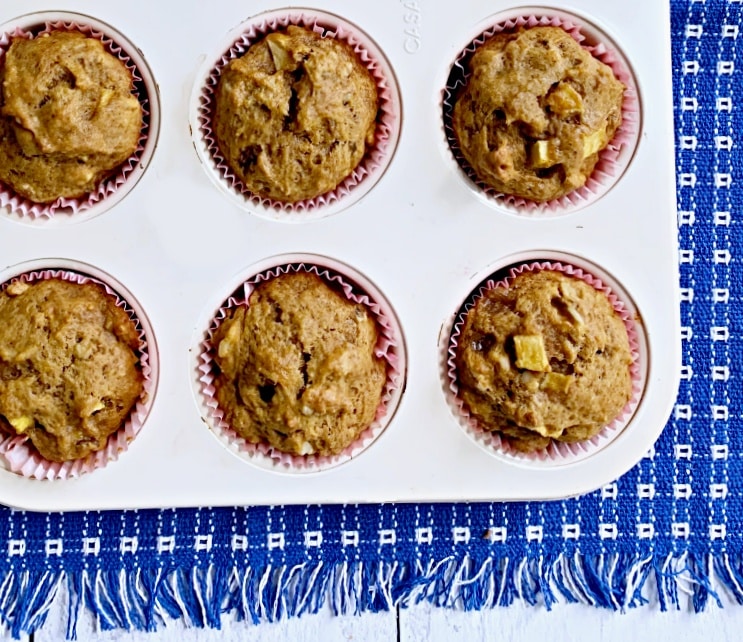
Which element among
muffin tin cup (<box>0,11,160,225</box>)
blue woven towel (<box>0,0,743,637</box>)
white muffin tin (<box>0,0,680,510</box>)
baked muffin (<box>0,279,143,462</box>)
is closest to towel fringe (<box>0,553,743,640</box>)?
blue woven towel (<box>0,0,743,637</box>)

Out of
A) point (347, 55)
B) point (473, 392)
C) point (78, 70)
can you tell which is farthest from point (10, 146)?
point (473, 392)

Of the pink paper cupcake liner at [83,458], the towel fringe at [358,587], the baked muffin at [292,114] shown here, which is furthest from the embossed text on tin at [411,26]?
the towel fringe at [358,587]

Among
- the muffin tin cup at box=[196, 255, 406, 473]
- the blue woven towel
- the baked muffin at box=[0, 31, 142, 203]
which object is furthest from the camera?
the blue woven towel

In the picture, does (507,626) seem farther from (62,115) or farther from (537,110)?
(62,115)

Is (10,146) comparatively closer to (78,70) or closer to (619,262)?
(78,70)

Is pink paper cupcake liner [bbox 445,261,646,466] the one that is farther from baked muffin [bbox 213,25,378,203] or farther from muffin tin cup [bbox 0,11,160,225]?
muffin tin cup [bbox 0,11,160,225]

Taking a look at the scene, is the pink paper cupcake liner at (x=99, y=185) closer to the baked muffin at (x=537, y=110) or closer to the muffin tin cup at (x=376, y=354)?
the muffin tin cup at (x=376, y=354)

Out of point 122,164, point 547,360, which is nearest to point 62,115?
point 122,164
